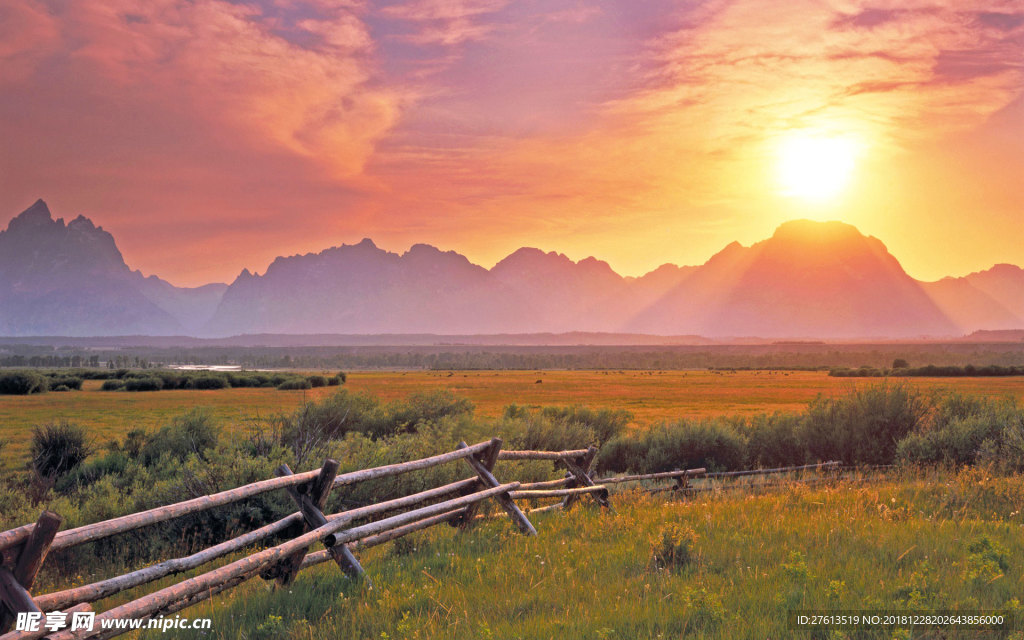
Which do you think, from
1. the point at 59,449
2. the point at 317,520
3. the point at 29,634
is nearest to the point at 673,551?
the point at 317,520

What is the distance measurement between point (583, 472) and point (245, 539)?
6139mm

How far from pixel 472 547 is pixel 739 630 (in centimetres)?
342

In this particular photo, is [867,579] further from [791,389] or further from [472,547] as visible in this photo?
[791,389]

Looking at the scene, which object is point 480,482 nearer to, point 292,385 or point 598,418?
point 598,418

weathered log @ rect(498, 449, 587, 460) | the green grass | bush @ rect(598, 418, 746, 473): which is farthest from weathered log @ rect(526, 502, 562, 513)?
bush @ rect(598, 418, 746, 473)

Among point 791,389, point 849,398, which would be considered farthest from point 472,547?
point 791,389

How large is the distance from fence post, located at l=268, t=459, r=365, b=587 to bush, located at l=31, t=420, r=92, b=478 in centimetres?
1516

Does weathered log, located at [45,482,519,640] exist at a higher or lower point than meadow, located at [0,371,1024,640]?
higher

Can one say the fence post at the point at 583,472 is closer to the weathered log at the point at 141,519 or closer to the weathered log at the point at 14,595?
the weathered log at the point at 141,519

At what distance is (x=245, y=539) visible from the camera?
6035 mm

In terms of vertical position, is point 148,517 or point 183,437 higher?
point 148,517

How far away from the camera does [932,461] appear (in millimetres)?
17594

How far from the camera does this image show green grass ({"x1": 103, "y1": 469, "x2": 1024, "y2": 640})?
5.15 meters

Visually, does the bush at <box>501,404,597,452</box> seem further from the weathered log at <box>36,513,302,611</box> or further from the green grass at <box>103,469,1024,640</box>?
the weathered log at <box>36,513,302,611</box>
